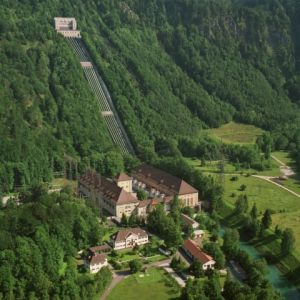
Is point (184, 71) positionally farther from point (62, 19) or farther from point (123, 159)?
point (123, 159)

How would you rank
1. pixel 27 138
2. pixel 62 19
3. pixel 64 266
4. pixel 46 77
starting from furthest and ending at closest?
pixel 62 19
pixel 46 77
pixel 27 138
pixel 64 266

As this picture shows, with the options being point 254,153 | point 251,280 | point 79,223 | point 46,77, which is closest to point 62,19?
point 46,77

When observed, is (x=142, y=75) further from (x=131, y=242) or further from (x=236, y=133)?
(x=131, y=242)

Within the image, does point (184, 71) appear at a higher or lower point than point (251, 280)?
higher

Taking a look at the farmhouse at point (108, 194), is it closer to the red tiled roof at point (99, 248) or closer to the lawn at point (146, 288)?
the red tiled roof at point (99, 248)

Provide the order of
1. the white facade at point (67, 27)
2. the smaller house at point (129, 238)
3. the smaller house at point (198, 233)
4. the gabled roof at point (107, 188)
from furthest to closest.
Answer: the white facade at point (67, 27)
the gabled roof at point (107, 188)
the smaller house at point (198, 233)
the smaller house at point (129, 238)

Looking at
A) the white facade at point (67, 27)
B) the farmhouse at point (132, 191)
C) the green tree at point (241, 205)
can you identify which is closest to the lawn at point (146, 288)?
the farmhouse at point (132, 191)

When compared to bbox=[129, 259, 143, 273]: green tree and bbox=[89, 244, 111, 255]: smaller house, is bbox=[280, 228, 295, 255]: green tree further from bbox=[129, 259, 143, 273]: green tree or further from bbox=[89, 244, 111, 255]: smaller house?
bbox=[89, 244, 111, 255]: smaller house
